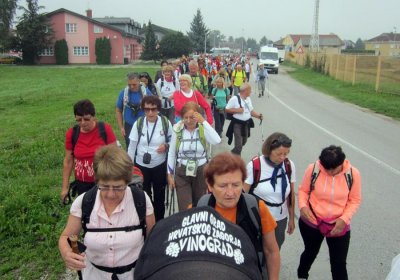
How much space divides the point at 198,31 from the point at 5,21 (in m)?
39.4

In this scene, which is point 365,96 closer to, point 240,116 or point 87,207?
Answer: point 240,116

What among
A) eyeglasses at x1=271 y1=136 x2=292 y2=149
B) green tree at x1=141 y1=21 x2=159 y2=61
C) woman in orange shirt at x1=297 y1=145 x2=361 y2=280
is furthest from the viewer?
green tree at x1=141 y1=21 x2=159 y2=61

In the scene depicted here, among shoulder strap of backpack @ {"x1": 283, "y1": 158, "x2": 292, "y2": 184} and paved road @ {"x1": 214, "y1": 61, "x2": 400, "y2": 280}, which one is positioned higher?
shoulder strap of backpack @ {"x1": 283, "y1": 158, "x2": 292, "y2": 184}

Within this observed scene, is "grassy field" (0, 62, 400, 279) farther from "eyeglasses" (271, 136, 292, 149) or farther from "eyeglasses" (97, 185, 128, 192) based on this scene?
"eyeglasses" (271, 136, 292, 149)

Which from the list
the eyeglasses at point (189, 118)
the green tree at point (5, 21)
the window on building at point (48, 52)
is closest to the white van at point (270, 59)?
the window on building at point (48, 52)

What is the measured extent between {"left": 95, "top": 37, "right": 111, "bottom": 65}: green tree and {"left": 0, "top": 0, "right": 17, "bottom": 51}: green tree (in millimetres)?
11222

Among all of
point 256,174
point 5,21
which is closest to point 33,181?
point 256,174

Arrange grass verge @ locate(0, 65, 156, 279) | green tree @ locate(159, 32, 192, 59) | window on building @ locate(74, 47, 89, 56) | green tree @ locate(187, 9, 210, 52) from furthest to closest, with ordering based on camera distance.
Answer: green tree @ locate(187, 9, 210, 52) < green tree @ locate(159, 32, 192, 59) < window on building @ locate(74, 47, 89, 56) < grass verge @ locate(0, 65, 156, 279)

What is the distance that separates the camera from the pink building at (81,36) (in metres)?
57.3

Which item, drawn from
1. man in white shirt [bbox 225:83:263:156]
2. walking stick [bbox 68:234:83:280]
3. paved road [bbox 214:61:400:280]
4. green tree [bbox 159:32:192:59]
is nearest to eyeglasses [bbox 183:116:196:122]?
paved road [bbox 214:61:400:280]

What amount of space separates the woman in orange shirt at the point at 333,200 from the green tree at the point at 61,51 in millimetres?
57279

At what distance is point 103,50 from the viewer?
186 feet

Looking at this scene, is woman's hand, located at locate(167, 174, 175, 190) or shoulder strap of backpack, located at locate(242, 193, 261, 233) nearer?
shoulder strap of backpack, located at locate(242, 193, 261, 233)

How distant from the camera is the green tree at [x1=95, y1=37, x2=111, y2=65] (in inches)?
2223
